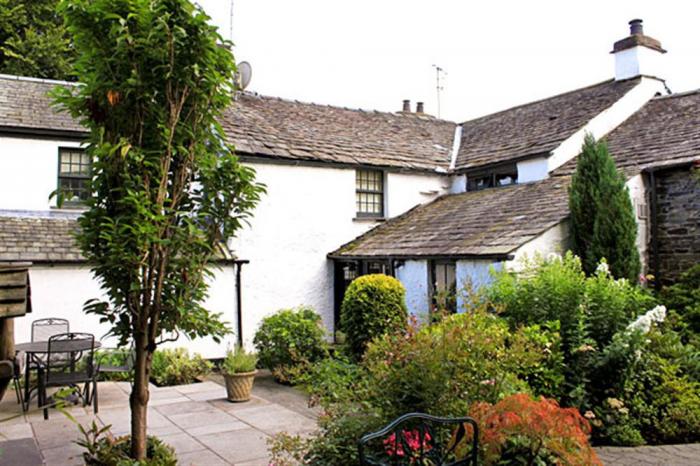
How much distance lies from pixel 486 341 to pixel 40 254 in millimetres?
10446

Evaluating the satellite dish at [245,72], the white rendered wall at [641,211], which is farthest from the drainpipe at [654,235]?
the satellite dish at [245,72]

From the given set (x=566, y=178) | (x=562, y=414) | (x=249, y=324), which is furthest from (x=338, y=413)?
(x=566, y=178)

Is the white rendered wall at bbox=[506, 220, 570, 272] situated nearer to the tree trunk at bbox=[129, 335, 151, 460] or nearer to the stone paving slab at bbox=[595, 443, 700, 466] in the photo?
the stone paving slab at bbox=[595, 443, 700, 466]

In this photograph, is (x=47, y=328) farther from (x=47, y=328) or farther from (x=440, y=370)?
(x=440, y=370)

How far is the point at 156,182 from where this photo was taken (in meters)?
5.14

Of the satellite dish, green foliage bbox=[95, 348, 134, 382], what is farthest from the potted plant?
the satellite dish

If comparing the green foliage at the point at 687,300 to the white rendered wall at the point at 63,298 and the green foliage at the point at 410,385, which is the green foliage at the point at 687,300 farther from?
the white rendered wall at the point at 63,298

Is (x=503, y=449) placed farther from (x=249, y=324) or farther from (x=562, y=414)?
(x=249, y=324)

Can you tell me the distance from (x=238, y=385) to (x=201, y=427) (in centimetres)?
149

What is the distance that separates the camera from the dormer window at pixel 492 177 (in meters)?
15.5

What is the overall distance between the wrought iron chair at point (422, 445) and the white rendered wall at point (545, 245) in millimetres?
5911

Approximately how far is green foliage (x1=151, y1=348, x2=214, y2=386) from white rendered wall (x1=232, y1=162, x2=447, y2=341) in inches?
73.7

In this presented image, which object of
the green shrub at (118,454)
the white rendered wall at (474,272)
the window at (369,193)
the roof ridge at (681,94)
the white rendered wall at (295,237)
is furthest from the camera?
the window at (369,193)

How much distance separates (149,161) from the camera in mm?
5051
